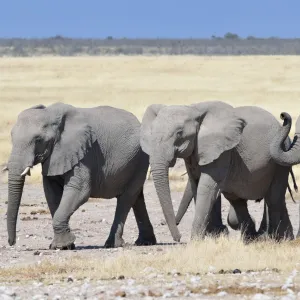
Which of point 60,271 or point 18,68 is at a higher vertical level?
point 60,271

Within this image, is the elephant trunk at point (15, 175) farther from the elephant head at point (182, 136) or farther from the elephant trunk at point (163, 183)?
the elephant trunk at point (163, 183)

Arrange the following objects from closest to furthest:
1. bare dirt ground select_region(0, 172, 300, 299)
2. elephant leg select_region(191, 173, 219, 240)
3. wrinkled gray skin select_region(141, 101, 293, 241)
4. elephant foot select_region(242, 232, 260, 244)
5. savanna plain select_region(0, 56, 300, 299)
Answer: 1. bare dirt ground select_region(0, 172, 300, 299)
2. savanna plain select_region(0, 56, 300, 299)
3. wrinkled gray skin select_region(141, 101, 293, 241)
4. elephant leg select_region(191, 173, 219, 240)
5. elephant foot select_region(242, 232, 260, 244)

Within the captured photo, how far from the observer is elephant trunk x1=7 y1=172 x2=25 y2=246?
58.5 ft

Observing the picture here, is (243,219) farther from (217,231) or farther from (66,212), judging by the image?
(66,212)

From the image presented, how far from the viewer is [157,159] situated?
1712 centimetres

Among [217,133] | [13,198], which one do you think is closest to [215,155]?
[217,133]

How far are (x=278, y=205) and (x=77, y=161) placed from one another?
10.6 feet

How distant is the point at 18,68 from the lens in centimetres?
7300

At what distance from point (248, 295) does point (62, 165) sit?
673 centimetres

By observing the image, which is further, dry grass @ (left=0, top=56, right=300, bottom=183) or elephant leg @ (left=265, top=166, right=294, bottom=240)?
dry grass @ (left=0, top=56, right=300, bottom=183)

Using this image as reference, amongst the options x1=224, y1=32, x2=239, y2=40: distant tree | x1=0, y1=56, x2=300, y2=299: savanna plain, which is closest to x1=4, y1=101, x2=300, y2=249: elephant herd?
x1=0, y1=56, x2=300, y2=299: savanna plain

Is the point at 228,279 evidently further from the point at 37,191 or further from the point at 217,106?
the point at 37,191

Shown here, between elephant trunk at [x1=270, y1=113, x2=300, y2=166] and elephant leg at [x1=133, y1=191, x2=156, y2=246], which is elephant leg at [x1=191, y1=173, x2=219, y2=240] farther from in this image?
elephant leg at [x1=133, y1=191, x2=156, y2=246]

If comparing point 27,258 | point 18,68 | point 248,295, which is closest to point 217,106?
point 27,258
